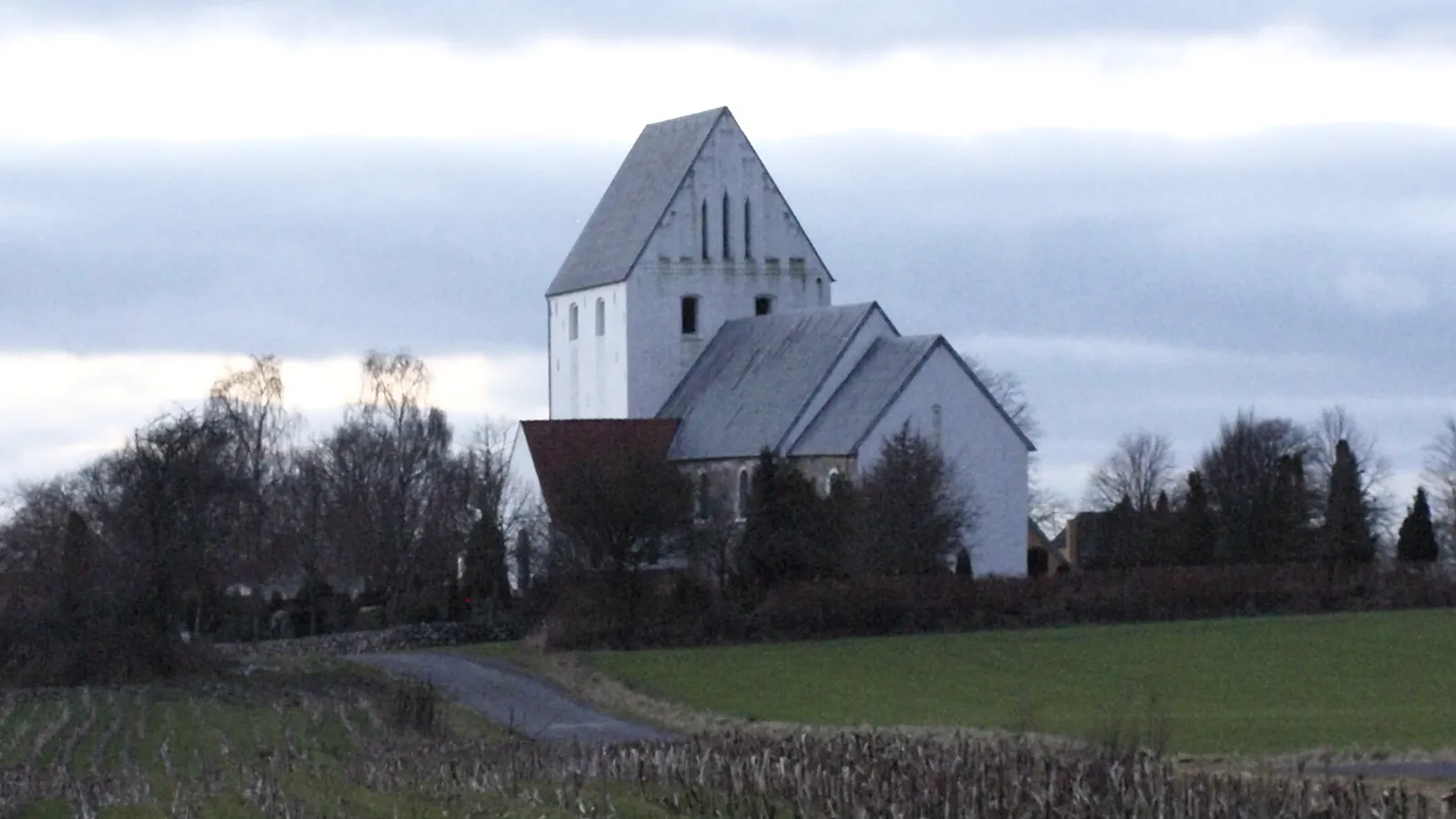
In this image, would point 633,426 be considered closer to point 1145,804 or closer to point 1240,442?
point 1240,442

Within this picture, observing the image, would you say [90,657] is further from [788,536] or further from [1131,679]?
[1131,679]

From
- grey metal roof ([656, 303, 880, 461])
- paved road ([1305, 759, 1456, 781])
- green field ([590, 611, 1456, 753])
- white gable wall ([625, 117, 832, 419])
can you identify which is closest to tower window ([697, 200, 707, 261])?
white gable wall ([625, 117, 832, 419])

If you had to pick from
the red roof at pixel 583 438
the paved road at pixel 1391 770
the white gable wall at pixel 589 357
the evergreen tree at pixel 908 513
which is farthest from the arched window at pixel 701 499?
the paved road at pixel 1391 770

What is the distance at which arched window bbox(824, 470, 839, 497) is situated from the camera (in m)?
57.3

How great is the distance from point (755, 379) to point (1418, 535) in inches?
776

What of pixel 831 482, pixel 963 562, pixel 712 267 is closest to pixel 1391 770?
pixel 963 562

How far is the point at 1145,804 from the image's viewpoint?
54.5ft

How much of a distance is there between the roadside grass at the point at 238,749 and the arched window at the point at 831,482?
1508 centimetres

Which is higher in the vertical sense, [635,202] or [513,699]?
[635,202]

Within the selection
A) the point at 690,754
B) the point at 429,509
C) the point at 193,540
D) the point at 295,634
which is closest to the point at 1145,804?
the point at 690,754

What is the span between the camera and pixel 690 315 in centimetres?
7156

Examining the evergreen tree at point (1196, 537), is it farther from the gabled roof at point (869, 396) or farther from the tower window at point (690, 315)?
the tower window at point (690, 315)

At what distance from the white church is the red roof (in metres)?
0.07

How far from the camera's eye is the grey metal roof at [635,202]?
71.6 metres
